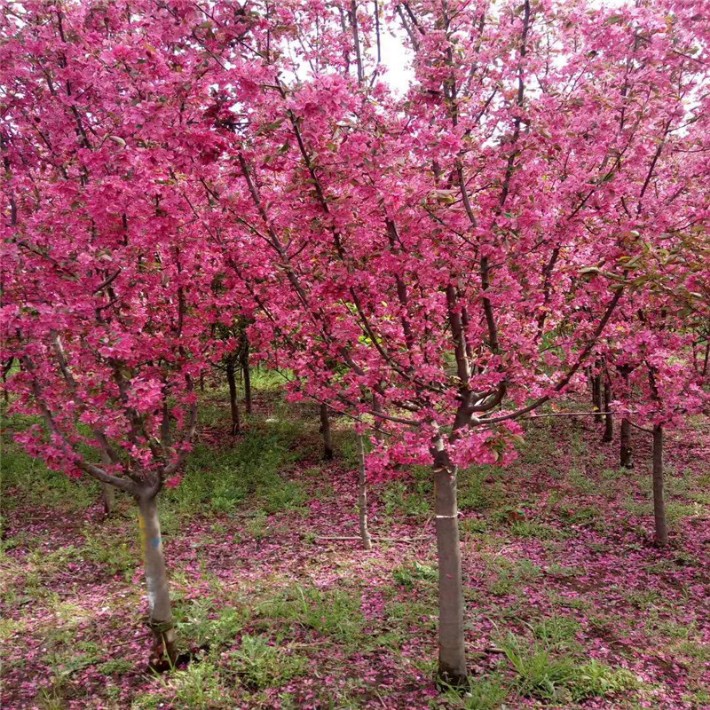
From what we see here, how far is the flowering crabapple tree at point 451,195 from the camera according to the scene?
3516 millimetres

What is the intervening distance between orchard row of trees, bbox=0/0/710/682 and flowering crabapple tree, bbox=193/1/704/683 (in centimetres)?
2

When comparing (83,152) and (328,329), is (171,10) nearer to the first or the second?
(83,152)

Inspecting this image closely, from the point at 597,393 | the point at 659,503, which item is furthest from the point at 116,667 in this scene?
the point at 597,393

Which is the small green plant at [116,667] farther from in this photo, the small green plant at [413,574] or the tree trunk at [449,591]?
the small green plant at [413,574]

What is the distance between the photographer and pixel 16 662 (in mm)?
4824

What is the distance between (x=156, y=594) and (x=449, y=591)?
2.48m

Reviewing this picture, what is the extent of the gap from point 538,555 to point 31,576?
21.3 feet

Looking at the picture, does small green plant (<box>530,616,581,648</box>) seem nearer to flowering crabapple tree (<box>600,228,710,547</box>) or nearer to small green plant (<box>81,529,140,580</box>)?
flowering crabapple tree (<box>600,228,710,547</box>)

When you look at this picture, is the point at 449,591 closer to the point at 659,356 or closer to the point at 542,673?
the point at 542,673

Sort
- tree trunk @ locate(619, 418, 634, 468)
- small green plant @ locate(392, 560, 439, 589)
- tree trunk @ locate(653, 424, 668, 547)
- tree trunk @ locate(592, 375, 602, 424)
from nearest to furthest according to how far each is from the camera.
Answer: small green plant @ locate(392, 560, 439, 589) < tree trunk @ locate(653, 424, 668, 547) < tree trunk @ locate(619, 418, 634, 468) < tree trunk @ locate(592, 375, 602, 424)

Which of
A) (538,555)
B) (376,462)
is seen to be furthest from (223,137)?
(538,555)

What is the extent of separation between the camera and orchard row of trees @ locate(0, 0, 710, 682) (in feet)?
11.5

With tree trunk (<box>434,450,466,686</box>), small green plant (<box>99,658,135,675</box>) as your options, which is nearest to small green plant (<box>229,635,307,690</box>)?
small green plant (<box>99,658,135,675</box>)

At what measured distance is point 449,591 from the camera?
14.7 ft
